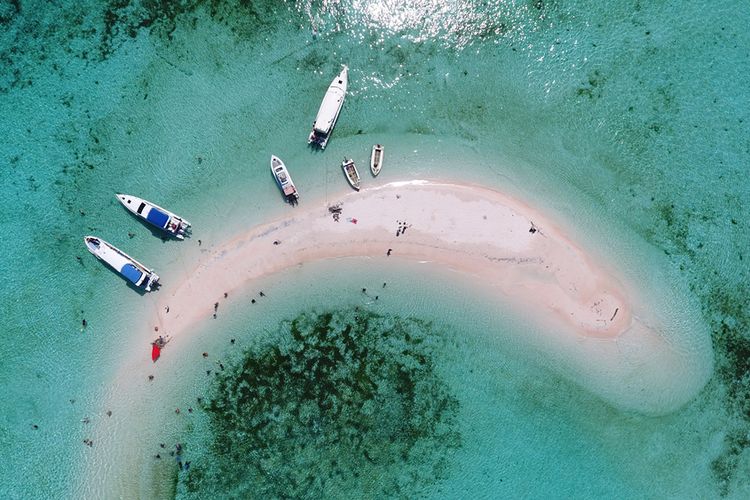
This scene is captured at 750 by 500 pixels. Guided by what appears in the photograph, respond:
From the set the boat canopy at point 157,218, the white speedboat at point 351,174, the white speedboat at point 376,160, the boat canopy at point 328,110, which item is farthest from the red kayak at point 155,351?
the white speedboat at point 376,160

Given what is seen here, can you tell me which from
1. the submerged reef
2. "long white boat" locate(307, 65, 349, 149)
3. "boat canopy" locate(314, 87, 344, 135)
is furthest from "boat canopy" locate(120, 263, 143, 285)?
"boat canopy" locate(314, 87, 344, 135)

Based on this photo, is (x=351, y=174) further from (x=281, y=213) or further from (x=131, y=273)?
(x=131, y=273)

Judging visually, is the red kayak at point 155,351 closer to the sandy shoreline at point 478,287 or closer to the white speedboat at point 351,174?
the sandy shoreline at point 478,287

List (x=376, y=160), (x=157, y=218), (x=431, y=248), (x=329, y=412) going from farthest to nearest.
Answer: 1. (x=329, y=412)
2. (x=376, y=160)
3. (x=431, y=248)
4. (x=157, y=218)

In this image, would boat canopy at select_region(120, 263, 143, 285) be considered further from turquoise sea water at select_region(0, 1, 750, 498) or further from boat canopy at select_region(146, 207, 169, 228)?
boat canopy at select_region(146, 207, 169, 228)

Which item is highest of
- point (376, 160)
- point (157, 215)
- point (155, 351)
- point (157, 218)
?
point (376, 160)

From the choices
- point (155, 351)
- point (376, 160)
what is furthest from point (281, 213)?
point (155, 351)

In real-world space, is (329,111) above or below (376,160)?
above

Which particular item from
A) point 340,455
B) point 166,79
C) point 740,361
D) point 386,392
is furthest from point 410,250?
point 740,361
